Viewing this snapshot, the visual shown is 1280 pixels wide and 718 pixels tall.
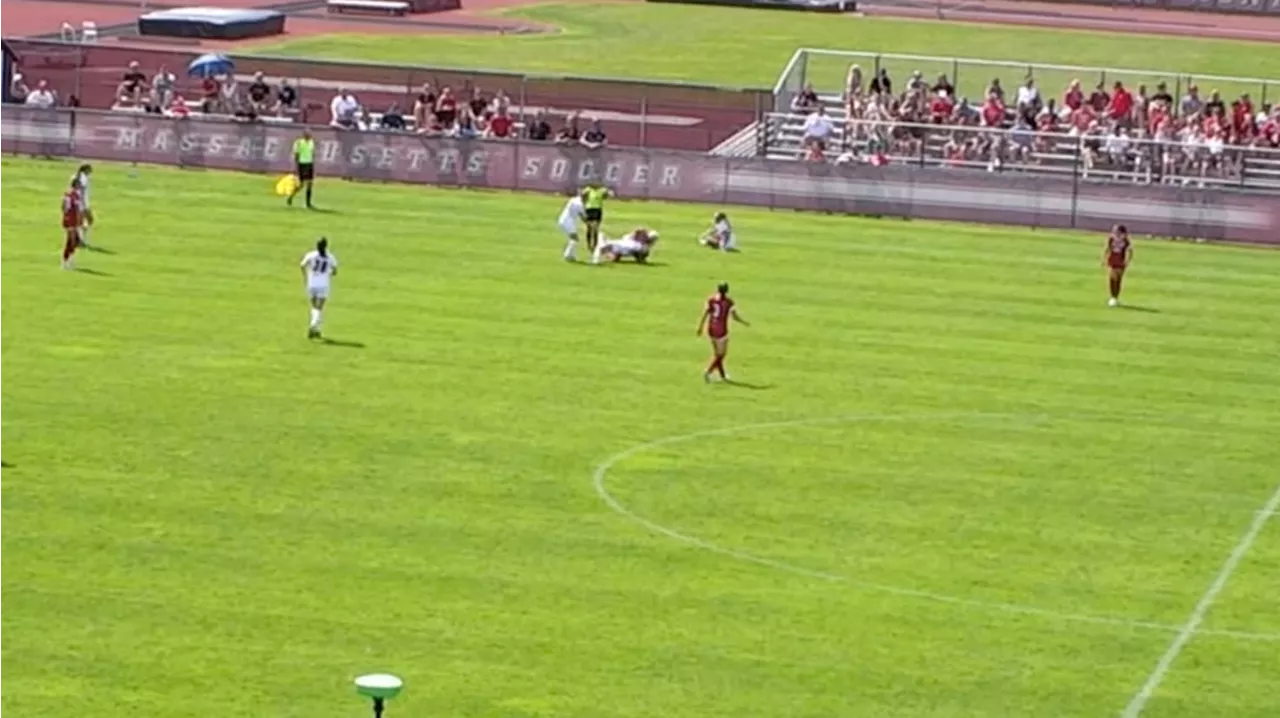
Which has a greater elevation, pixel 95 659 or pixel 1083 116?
pixel 1083 116

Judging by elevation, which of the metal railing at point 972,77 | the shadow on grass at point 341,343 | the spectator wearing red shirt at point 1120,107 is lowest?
the shadow on grass at point 341,343

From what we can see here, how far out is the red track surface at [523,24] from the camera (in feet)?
237

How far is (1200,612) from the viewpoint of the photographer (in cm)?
3259

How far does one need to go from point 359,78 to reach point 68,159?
26.2 feet

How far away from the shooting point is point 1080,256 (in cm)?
6200

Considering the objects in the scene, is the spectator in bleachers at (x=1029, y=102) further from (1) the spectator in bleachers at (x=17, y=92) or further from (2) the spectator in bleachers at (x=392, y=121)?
(1) the spectator in bleachers at (x=17, y=92)

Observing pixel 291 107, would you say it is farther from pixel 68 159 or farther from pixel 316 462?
pixel 316 462

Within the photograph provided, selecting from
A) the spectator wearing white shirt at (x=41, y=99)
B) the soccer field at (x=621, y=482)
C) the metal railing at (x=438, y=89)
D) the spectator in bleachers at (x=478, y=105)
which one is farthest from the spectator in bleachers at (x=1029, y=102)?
the spectator wearing white shirt at (x=41, y=99)

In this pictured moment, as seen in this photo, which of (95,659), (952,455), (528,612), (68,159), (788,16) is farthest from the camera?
(788,16)

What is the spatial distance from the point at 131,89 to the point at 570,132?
11.4 meters

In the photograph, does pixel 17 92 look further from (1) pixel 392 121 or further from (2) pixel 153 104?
(1) pixel 392 121

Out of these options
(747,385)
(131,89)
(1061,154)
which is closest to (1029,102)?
(1061,154)

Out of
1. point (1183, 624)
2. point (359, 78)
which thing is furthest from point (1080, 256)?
point (1183, 624)

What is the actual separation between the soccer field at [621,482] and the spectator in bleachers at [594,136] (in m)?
7.49
